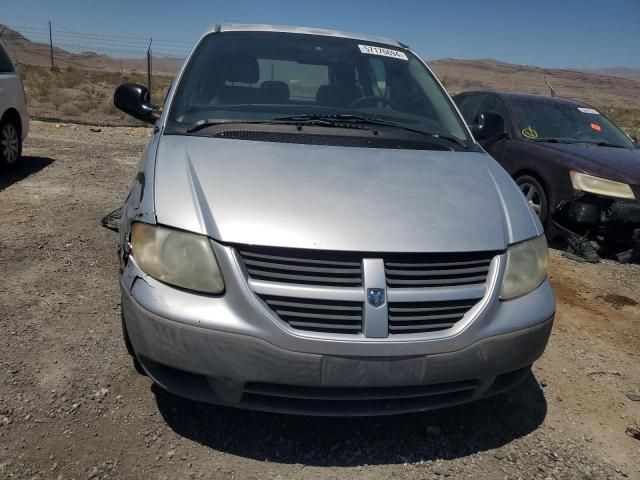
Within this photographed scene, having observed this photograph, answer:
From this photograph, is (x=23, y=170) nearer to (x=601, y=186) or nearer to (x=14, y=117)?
(x=14, y=117)

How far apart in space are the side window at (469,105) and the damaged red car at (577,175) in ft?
2.22

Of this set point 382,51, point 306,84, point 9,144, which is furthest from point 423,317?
point 9,144

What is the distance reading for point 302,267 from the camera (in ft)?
6.89

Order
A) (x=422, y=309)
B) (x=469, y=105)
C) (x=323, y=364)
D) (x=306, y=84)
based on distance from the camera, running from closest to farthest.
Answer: (x=323, y=364), (x=422, y=309), (x=306, y=84), (x=469, y=105)

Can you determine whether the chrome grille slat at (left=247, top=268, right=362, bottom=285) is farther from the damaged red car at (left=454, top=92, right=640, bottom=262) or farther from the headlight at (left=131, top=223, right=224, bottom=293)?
the damaged red car at (left=454, top=92, right=640, bottom=262)

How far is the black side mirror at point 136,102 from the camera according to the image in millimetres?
3645

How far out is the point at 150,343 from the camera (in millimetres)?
2141

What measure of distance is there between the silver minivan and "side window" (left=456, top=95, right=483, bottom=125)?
5014mm

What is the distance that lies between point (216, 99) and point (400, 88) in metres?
1.25

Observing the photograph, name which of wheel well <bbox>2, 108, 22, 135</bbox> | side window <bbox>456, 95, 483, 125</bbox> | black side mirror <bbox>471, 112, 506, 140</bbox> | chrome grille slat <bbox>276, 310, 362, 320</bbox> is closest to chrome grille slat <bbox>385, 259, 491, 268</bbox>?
chrome grille slat <bbox>276, 310, 362, 320</bbox>

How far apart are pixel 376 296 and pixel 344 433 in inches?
30.4

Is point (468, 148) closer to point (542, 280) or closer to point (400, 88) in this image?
point (400, 88)

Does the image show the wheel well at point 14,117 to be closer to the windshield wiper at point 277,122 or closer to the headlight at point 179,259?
the windshield wiper at point 277,122

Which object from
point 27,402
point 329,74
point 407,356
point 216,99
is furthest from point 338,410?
point 329,74
